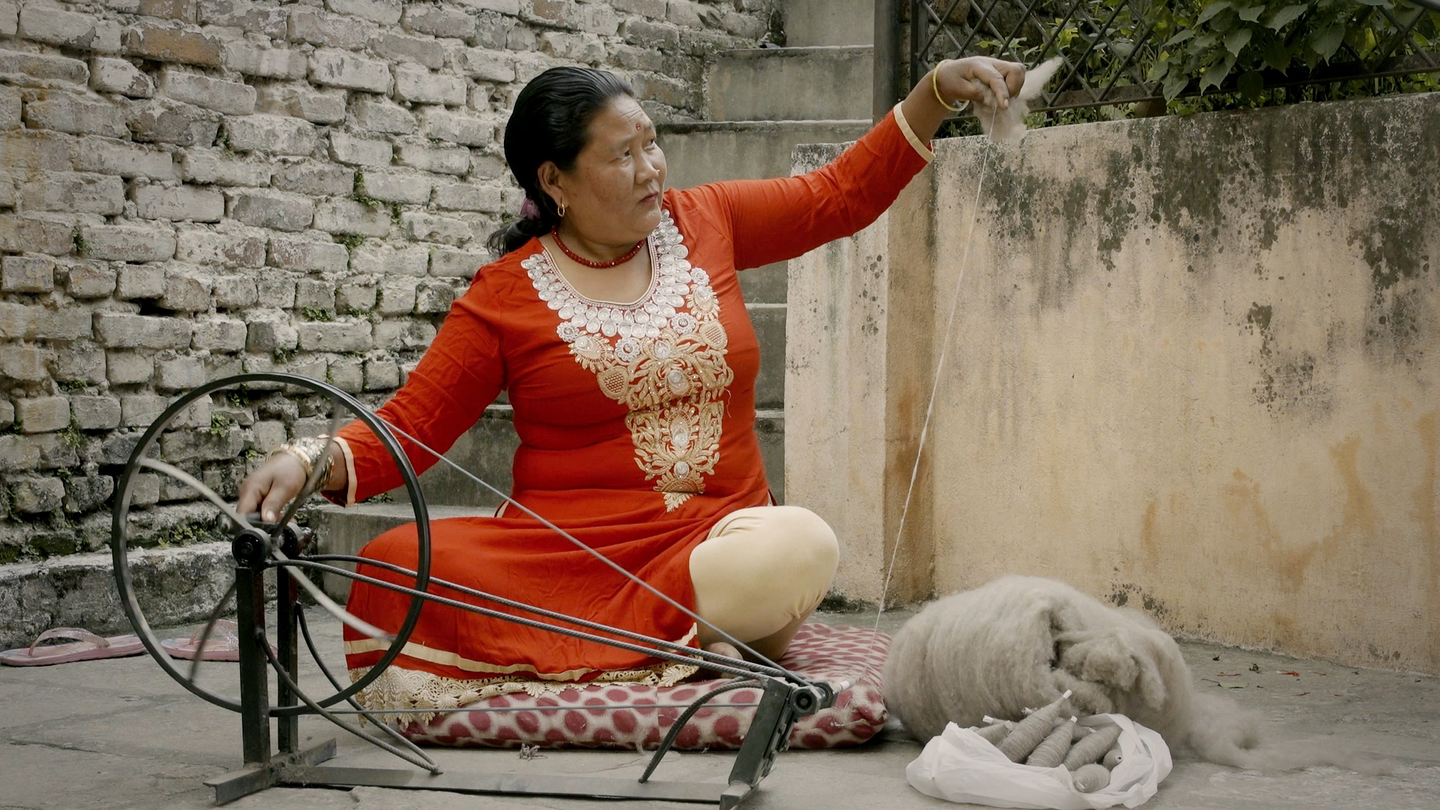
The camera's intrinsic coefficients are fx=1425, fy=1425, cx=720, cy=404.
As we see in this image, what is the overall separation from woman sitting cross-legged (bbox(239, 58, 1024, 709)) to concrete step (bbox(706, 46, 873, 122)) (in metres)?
2.71

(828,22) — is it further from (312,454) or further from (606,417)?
(312,454)

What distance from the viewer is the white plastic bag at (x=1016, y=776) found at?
2.26m

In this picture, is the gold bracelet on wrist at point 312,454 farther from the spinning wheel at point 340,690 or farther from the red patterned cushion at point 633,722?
the red patterned cushion at point 633,722

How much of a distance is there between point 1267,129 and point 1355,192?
0.90 feet

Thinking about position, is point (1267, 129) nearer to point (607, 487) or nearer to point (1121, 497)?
point (1121, 497)

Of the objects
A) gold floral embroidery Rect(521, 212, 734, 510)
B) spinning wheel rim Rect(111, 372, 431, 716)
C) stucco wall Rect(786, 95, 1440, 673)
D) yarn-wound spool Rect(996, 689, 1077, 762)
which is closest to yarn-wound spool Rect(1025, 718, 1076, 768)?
yarn-wound spool Rect(996, 689, 1077, 762)

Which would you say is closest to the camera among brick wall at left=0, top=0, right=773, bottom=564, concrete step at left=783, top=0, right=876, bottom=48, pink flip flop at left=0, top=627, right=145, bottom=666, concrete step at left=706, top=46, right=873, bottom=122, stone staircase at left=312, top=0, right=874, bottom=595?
pink flip flop at left=0, top=627, right=145, bottom=666

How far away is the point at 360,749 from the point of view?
2727mm

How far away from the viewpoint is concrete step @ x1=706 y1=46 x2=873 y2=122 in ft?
18.6

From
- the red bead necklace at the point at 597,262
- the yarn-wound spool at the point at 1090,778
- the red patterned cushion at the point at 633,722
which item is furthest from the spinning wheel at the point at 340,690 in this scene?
the red bead necklace at the point at 597,262

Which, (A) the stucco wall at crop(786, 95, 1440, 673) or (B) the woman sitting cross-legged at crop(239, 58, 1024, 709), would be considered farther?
(A) the stucco wall at crop(786, 95, 1440, 673)

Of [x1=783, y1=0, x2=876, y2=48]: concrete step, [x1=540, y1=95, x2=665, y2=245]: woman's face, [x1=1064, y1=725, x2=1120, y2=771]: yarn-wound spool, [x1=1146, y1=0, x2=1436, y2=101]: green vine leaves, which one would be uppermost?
[x1=783, y1=0, x2=876, y2=48]: concrete step

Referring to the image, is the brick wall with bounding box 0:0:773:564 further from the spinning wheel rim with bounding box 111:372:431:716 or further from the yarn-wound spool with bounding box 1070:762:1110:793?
the yarn-wound spool with bounding box 1070:762:1110:793

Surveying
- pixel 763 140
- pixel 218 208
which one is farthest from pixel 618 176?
pixel 763 140
